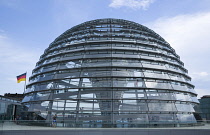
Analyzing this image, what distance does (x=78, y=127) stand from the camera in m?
15.4

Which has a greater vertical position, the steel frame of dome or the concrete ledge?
the steel frame of dome

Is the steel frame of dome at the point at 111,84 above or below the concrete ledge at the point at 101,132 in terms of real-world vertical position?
above

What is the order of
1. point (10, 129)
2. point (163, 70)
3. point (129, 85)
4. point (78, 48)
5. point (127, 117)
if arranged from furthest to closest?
1. point (78, 48)
2. point (163, 70)
3. point (129, 85)
4. point (127, 117)
5. point (10, 129)

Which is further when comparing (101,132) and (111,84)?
(111,84)

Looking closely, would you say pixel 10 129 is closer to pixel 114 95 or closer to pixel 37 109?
pixel 37 109

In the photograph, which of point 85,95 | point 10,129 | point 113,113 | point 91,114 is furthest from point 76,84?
point 10,129

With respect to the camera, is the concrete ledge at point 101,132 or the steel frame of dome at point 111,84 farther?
the steel frame of dome at point 111,84

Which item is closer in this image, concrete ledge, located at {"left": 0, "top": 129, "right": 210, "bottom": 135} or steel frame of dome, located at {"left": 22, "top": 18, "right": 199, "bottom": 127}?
concrete ledge, located at {"left": 0, "top": 129, "right": 210, "bottom": 135}

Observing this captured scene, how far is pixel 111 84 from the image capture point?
1914 centimetres

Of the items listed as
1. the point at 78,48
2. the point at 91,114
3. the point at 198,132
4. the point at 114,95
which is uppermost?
the point at 78,48

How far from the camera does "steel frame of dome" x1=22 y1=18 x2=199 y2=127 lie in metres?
17.8

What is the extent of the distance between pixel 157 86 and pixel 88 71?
6.92m

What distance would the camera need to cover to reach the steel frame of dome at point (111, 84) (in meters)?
17.8

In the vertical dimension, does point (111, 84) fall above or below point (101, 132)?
above
